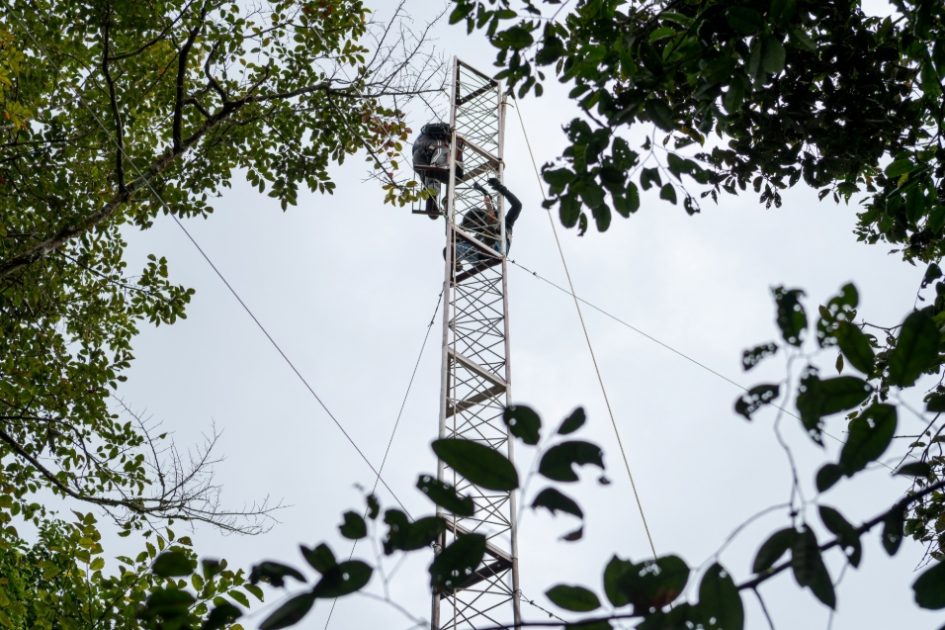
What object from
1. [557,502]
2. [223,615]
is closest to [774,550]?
[557,502]

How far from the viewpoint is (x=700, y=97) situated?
2.33 meters

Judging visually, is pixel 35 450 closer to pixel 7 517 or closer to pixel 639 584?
pixel 7 517

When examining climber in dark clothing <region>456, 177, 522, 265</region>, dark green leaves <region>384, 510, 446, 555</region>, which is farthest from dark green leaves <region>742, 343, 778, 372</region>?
climber in dark clothing <region>456, 177, 522, 265</region>

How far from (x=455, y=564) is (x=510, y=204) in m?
10.4

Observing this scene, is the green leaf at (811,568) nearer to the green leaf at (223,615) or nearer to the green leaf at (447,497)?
the green leaf at (447,497)

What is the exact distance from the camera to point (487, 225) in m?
10.9

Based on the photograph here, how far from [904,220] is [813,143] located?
48 cm

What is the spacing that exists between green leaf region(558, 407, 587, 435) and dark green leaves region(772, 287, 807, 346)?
27cm

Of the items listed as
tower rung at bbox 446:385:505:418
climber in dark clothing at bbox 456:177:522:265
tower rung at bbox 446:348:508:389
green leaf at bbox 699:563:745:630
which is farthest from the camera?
climber in dark clothing at bbox 456:177:522:265

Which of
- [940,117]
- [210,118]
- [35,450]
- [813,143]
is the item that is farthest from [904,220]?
[35,450]

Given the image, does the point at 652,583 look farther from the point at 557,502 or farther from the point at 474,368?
the point at 474,368

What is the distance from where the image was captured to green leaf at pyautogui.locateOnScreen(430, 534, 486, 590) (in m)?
1.09

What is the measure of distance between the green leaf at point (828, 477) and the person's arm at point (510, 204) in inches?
400

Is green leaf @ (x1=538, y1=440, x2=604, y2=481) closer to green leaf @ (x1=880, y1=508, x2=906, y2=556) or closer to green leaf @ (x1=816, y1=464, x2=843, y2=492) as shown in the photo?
green leaf @ (x1=816, y1=464, x2=843, y2=492)
